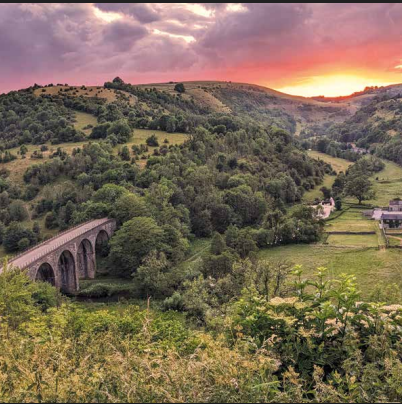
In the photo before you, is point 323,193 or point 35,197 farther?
point 323,193

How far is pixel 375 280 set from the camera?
41.2 meters

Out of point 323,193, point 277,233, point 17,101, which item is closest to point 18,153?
point 17,101

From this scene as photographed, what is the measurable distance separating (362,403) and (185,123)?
306 ft

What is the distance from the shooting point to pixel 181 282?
41.1m

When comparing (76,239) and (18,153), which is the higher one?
(18,153)

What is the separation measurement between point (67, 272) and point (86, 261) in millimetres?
4931

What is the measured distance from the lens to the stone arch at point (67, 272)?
144 ft

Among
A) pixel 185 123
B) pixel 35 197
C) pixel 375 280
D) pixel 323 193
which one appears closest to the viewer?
pixel 375 280

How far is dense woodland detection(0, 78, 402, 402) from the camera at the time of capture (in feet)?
22.6

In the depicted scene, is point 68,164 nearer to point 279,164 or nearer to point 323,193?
point 279,164

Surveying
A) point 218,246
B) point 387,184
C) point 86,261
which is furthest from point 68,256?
point 387,184

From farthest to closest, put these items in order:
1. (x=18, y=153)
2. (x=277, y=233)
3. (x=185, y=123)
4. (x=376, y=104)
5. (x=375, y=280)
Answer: (x=376, y=104)
(x=185, y=123)
(x=18, y=153)
(x=277, y=233)
(x=375, y=280)

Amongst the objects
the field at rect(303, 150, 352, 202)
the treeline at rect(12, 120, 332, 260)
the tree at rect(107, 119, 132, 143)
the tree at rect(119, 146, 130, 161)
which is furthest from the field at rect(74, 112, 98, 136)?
the field at rect(303, 150, 352, 202)

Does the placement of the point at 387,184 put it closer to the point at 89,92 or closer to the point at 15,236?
the point at 15,236
